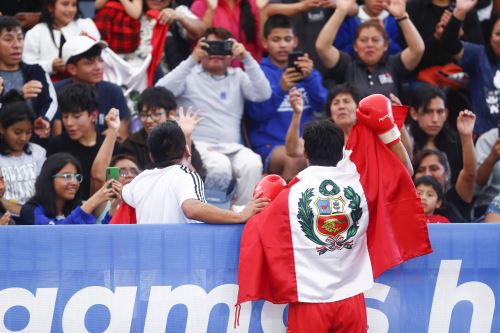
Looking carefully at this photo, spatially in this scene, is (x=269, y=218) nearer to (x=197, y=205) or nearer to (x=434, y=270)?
(x=197, y=205)

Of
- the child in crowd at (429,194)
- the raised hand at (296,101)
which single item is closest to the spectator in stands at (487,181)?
the child in crowd at (429,194)

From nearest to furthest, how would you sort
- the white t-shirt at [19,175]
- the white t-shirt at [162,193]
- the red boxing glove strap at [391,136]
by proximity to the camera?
1. the red boxing glove strap at [391,136]
2. the white t-shirt at [162,193]
3. the white t-shirt at [19,175]

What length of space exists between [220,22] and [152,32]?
2.16 feet

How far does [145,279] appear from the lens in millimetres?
7012

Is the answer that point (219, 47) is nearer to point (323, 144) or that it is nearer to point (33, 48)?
point (33, 48)

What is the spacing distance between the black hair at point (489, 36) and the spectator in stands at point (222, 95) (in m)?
2.26

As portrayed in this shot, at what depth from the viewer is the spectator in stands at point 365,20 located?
36.2 ft

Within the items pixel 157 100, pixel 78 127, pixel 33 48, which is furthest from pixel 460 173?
pixel 33 48

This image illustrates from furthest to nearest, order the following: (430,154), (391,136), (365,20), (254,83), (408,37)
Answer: (365,20) → (408,37) → (254,83) → (430,154) → (391,136)

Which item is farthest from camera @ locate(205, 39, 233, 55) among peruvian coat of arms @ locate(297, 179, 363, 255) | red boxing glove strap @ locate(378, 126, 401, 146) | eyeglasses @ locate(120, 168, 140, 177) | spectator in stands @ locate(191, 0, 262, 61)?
peruvian coat of arms @ locate(297, 179, 363, 255)

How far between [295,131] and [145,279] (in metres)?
2.84

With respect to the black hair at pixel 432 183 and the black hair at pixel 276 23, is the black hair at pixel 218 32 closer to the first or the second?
the black hair at pixel 276 23

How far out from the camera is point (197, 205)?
6785 mm

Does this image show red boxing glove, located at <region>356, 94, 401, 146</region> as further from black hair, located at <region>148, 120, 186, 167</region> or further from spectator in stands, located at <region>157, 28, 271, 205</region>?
spectator in stands, located at <region>157, 28, 271, 205</region>
